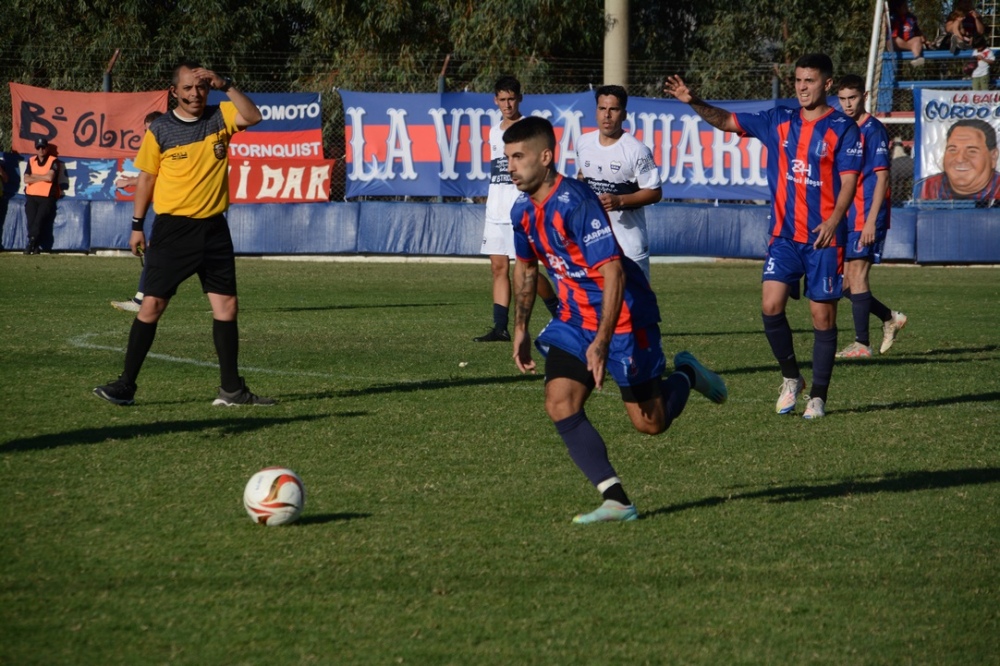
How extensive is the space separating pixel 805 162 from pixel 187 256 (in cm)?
394

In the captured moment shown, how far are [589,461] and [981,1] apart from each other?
86.9 ft

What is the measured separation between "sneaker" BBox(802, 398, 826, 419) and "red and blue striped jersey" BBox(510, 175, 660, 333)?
276 cm

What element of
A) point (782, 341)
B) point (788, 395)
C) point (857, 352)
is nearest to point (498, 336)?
point (857, 352)

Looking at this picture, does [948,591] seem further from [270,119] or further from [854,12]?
[854,12]

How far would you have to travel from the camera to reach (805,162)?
8109 millimetres

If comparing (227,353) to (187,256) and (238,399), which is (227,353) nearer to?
(238,399)

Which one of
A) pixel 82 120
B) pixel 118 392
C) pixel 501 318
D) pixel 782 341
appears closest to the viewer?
pixel 118 392

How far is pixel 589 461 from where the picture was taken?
5371 millimetres

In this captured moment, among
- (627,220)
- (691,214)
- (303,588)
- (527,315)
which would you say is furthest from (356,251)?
(303,588)

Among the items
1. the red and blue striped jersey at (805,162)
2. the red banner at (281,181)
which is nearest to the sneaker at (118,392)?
the red and blue striped jersey at (805,162)

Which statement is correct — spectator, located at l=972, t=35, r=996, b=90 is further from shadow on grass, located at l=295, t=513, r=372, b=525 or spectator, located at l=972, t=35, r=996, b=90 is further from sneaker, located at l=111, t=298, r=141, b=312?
shadow on grass, located at l=295, t=513, r=372, b=525

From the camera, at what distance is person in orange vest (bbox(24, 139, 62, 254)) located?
2289 centimetres

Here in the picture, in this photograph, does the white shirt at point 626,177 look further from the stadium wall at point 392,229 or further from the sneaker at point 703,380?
the stadium wall at point 392,229

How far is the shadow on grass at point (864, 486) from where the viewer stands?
5.84m
